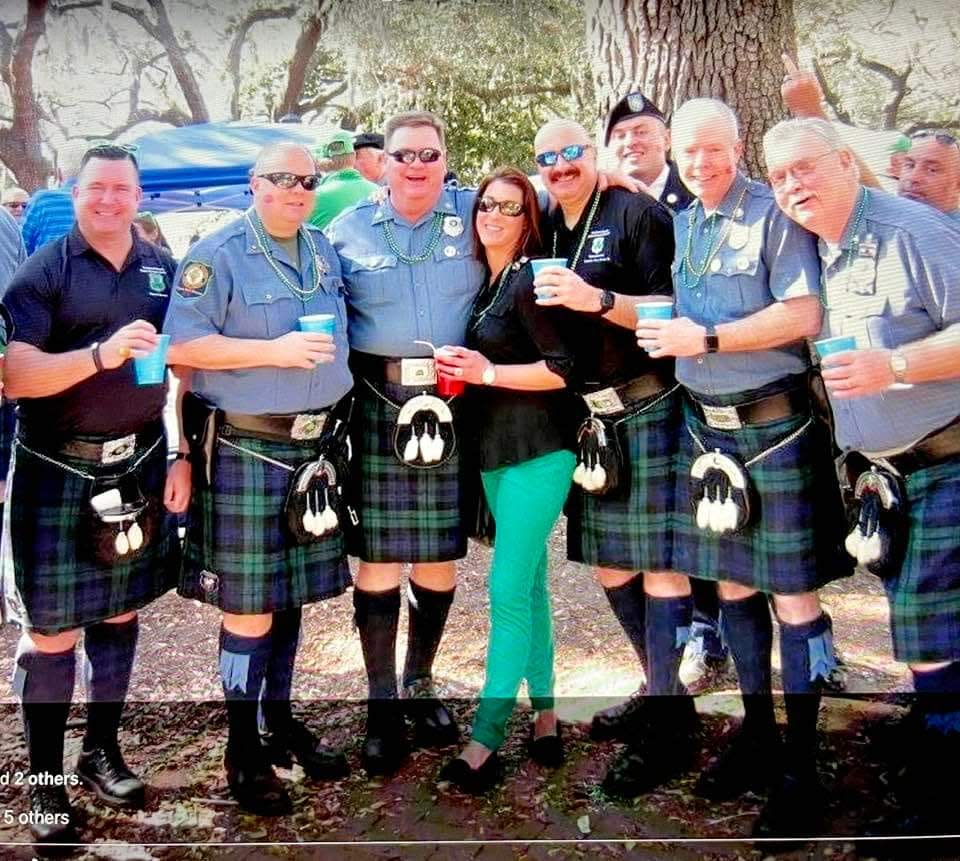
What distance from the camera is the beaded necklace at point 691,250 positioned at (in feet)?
6.63

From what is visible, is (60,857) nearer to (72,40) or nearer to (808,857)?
(808,857)

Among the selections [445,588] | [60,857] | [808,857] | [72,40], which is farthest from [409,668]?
[72,40]

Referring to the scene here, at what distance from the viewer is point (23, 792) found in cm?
210

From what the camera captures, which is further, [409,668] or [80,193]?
[409,668]

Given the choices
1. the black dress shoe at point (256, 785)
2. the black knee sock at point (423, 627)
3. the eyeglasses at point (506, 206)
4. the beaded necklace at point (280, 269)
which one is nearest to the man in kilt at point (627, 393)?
the eyeglasses at point (506, 206)

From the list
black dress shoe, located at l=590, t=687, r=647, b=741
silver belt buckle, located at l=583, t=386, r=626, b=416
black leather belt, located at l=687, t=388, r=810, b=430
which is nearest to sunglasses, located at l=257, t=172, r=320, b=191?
silver belt buckle, located at l=583, t=386, r=626, b=416

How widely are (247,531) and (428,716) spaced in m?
0.74

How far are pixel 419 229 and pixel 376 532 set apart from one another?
0.76 meters

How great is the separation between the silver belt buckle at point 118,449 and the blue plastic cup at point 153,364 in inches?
9.9

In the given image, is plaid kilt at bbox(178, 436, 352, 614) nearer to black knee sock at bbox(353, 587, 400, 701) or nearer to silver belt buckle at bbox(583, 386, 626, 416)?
black knee sock at bbox(353, 587, 400, 701)

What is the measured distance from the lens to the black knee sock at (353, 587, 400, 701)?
7.88 ft

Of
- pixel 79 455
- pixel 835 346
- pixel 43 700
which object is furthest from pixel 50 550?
pixel 835 346

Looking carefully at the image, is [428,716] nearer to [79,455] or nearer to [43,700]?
[43,700]

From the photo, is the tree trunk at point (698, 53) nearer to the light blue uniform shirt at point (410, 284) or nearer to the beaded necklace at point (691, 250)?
the beaded necklace at point (691, 250)
